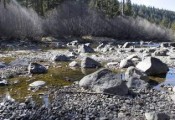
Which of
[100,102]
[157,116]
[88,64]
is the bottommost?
→ [88,64]

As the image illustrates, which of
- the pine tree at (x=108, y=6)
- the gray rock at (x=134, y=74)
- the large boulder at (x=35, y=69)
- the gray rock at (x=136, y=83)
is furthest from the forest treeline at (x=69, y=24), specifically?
the gray rock at (x=136, y=83)

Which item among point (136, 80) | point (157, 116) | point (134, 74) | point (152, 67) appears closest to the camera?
point (157, 116)

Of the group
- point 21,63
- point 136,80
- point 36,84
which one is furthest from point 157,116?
point 21,63

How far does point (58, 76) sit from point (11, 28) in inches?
807

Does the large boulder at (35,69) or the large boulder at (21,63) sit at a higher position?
the large boulder at (35,69)

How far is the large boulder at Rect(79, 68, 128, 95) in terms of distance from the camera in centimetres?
1095

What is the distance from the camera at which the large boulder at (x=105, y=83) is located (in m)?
11.0

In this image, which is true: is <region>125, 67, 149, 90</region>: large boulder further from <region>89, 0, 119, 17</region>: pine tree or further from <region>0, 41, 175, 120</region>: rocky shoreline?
<region>89, 0, 119, 17</region>: pine tree

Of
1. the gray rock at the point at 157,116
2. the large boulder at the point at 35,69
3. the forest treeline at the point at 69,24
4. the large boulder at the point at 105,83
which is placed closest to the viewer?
the gray rock at the point at 157,116

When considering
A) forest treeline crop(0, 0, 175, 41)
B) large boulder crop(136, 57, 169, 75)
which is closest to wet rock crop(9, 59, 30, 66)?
large boulder crop(136, 57, 169, 75)

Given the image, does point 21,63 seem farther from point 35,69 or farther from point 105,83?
point 105,83

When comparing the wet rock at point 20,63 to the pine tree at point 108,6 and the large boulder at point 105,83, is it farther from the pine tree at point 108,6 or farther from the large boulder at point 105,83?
the pine tree at point 108,6

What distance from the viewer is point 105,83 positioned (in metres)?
11.2

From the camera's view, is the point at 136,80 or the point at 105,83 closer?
the point at 105,83
